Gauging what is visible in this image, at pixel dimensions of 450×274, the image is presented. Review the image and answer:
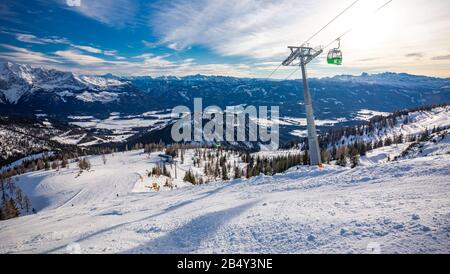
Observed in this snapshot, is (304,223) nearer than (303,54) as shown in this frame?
Yes

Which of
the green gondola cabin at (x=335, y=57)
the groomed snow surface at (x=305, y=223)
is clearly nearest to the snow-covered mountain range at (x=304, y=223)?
the groomed snow surface at (x=305, y=223)

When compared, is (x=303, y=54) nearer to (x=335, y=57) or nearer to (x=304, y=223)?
(x=335, y=57)

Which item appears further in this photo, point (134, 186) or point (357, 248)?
point (134, 186)

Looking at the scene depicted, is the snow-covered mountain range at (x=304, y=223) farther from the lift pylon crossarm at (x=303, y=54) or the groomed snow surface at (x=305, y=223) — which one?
the lift pylon crossarm at (x=303, y=54)

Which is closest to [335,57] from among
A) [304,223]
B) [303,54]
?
[303,54]

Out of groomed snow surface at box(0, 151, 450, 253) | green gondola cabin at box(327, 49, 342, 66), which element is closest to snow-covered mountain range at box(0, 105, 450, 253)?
groomed snow surface at box(0, 151, 450, 253)

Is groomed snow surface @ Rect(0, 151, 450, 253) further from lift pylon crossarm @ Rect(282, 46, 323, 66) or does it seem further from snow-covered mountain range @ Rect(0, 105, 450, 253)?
lift pylon crossarm @ Rect(282, 46, 323, 66)

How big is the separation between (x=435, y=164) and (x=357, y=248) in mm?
10283

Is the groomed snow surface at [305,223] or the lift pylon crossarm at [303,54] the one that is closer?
the groomed snow surface at [305,223]

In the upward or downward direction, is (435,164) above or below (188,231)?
above

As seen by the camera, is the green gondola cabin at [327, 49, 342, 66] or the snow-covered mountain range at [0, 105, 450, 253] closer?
the snow-covered mountain range at [0, 105, 450, 253]
